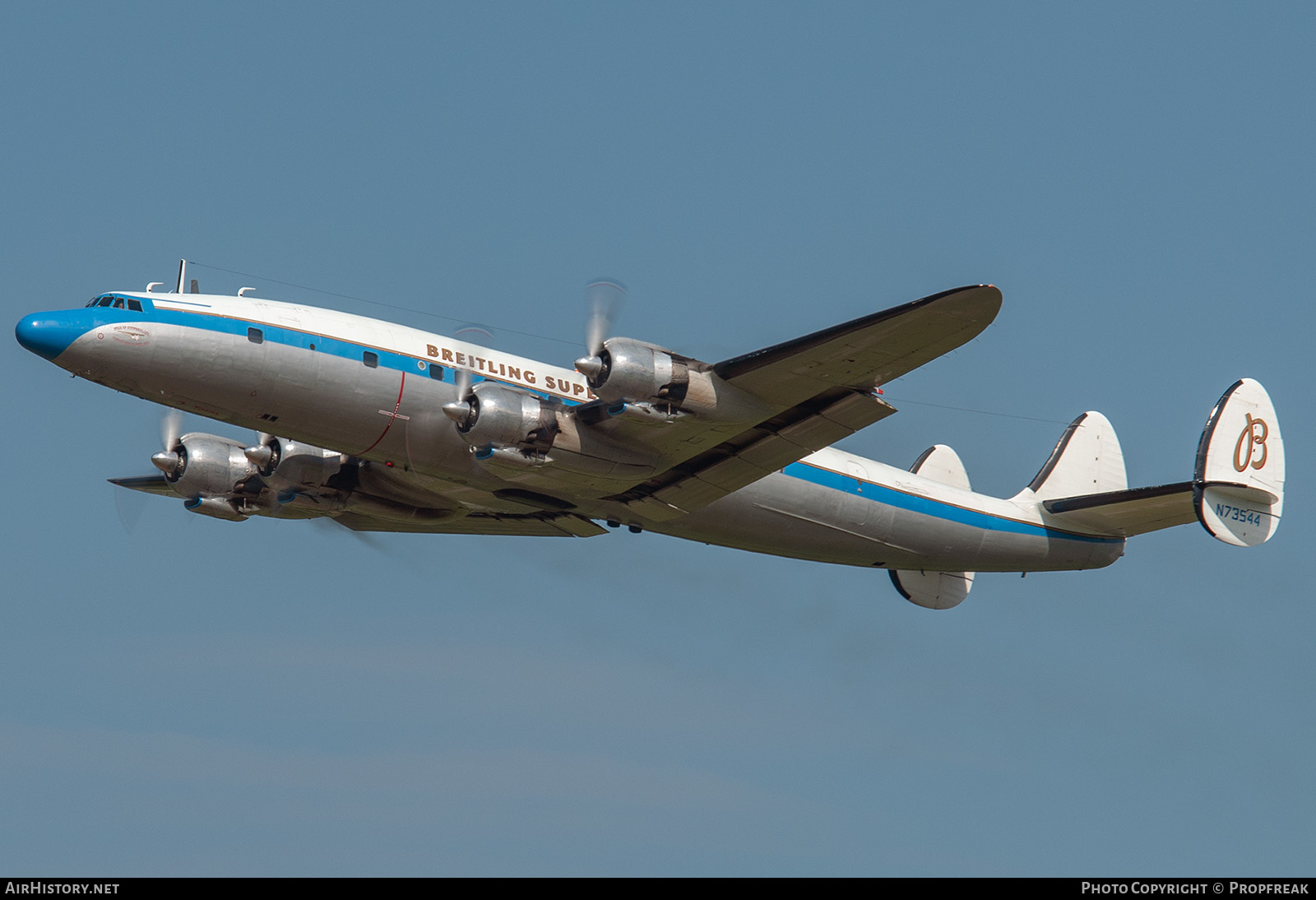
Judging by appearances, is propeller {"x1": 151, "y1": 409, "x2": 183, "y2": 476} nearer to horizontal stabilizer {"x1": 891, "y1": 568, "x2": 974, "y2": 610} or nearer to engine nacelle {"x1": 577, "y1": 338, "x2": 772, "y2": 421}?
engine nacelle {"x1": 577, "y1": 338, "x2": 772, "y2": 421}

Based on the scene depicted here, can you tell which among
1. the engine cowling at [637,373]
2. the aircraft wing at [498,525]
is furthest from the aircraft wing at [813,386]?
the aircraft wing at [498,525]

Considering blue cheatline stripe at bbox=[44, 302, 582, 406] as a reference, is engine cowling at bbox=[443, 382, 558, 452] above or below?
below

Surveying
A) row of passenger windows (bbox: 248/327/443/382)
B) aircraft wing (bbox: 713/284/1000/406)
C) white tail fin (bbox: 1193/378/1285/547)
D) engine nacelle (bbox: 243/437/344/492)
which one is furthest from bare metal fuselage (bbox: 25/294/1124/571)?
white tail fin (bbox: 1193/378/1285/547)

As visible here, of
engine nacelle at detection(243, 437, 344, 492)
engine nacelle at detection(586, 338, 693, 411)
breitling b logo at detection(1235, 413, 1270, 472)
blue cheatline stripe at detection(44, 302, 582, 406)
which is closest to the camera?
blue cheatline stripe at detection(44, 302, 582, 406)

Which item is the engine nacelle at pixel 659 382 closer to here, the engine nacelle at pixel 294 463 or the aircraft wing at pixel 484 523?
the aircraft wing at pixel 484 523

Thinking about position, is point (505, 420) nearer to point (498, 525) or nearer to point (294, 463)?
point (294, 463)

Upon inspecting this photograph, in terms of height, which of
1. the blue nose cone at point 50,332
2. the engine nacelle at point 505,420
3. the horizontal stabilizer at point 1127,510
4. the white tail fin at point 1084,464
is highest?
the white tail fin at point 1084,464

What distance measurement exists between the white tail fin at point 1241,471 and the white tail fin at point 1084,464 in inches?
165

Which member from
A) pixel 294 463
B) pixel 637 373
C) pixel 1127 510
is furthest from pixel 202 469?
pixel 1127 510

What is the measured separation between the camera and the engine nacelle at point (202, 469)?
27234 millimetres

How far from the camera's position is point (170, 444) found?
1089 inches

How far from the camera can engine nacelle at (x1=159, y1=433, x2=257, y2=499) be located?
27234 mm

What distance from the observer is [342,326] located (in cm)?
2261

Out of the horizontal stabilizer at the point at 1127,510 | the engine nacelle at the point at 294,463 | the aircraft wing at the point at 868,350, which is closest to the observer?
the aircraft wing at the point at 868,350
